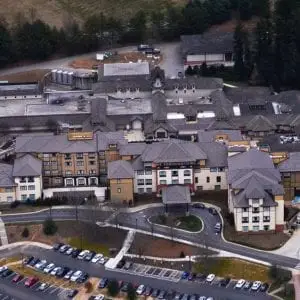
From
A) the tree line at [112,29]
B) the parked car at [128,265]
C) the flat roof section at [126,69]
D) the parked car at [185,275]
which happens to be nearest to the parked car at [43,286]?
the parked car at [128,265]

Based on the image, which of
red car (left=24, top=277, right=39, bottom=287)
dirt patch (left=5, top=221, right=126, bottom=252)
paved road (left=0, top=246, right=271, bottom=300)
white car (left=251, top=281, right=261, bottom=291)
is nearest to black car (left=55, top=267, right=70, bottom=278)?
paved road (left=0, top=246, right=271, bottom=300)

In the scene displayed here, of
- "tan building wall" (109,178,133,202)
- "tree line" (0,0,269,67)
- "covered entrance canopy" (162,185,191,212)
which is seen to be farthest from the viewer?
"tree line" (0,0,269,67)

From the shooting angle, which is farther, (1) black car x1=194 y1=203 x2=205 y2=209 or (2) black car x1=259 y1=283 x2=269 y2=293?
(1) black car x1=194 y1=203 x2=205 y2=209

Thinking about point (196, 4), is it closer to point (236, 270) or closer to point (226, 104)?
point (226, 104)

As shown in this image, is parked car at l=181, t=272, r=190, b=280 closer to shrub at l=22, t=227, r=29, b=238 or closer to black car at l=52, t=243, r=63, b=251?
black car at l=52, t=243, r=63, b=251

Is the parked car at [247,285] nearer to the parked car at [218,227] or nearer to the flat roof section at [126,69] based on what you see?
the parked car at [218,227]
